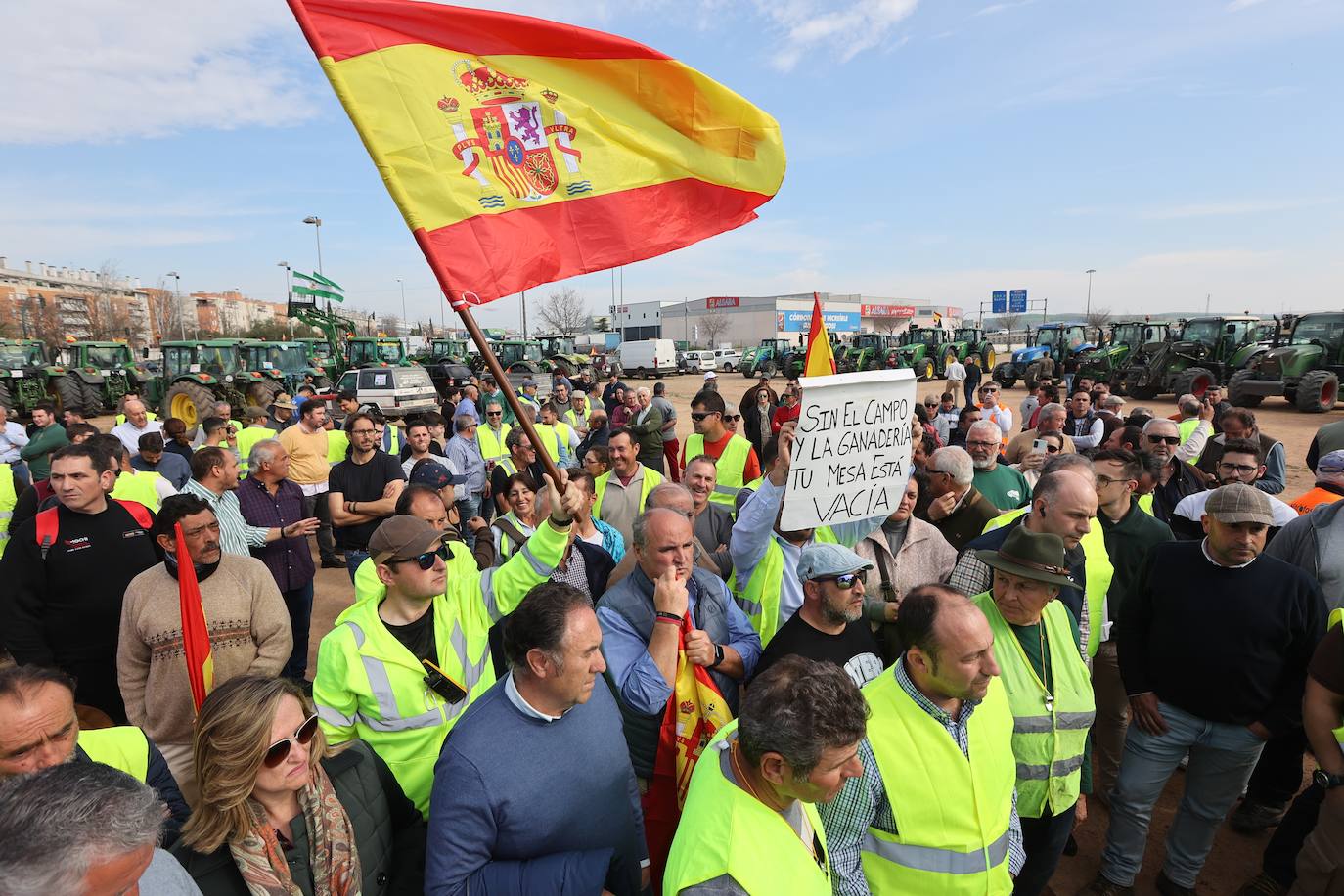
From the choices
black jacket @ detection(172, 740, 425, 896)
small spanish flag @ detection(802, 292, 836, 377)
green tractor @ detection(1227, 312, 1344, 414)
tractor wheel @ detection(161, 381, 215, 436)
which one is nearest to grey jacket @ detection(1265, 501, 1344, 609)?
small spanish flag @ detection(802, 292, 836, 377)

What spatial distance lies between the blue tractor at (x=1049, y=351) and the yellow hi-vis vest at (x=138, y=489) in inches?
1020

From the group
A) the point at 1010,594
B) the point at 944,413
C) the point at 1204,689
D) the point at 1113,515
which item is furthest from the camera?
the point at 944,413

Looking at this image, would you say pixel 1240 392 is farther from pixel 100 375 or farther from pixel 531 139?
pixel 100 375

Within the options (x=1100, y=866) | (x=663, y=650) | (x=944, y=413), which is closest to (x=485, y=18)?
(x=663, y=650)

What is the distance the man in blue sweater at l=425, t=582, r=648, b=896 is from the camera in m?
1.73

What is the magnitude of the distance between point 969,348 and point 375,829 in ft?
106

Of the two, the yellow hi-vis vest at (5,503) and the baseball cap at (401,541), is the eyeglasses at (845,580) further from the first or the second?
the yellow hi-vis vest at (5,503)

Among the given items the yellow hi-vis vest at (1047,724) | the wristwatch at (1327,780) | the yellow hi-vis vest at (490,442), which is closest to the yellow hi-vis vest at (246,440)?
the yellow hi-vis vest at (490,442)

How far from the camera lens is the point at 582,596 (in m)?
1.94

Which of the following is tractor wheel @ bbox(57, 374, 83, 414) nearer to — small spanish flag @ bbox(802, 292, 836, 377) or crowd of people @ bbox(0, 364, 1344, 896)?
crowd of people @ bbox(0, 364, 1344, 896)

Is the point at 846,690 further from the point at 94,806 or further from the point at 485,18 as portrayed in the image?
the point at 485,18

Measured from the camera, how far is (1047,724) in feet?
7.98

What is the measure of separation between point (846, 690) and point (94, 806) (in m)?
1.49

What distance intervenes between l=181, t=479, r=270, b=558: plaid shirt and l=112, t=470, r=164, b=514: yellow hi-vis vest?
3.13ft
